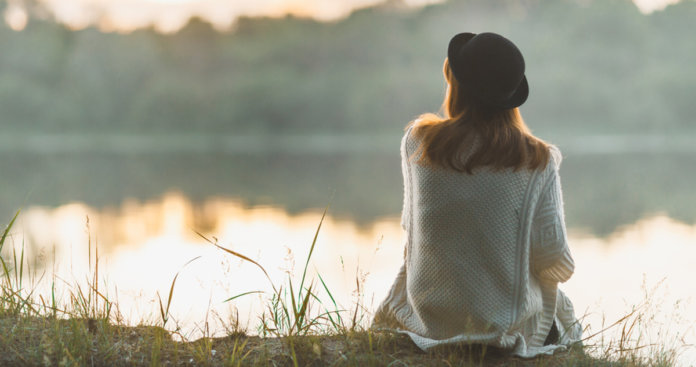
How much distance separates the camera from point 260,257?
5980 mm

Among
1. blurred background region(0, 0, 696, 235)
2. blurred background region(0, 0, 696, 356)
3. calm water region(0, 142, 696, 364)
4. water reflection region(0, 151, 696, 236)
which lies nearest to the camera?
calm water region(0, 142, 696, 364)

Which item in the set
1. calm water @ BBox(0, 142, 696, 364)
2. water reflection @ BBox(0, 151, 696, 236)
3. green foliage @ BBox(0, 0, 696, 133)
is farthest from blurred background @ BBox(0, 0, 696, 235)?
calm water @ BBox(0, 142, 696, 364)

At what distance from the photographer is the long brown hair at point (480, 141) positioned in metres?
2.00

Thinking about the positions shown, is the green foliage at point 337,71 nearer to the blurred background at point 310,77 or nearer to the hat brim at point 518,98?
the blurred background at point 310,77

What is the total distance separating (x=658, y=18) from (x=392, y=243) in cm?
3957

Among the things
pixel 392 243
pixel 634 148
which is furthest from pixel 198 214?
pixel 634 148

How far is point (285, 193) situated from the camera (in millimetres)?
12297

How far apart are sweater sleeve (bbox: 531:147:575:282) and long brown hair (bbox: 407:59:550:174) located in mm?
73

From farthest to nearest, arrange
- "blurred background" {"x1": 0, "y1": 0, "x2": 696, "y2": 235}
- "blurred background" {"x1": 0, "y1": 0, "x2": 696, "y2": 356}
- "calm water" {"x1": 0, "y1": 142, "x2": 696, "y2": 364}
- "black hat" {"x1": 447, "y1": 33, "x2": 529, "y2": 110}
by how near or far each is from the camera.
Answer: "blurred background" {"x1": 0, "y1": 0, "x2": 696, "y2": 235} → "blurred background" {"x1": 0, "y1": 0, "x2": 696, "y2": 356} → "calm water" {"x1": 0, "y1": 142, "x2": 696, "y2": 364} → "black hat" {"x1": 447, "y1": 33, "x2": 529, "y2": 110}

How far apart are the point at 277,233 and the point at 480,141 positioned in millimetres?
6009

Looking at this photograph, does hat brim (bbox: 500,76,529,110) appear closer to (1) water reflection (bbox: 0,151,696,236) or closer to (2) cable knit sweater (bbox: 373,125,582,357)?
→ (2) cable knit sweater (bbox: 373,125,582,357)

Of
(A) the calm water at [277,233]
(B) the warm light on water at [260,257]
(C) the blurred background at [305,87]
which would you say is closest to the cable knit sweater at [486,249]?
(A) the calm water at [277,233]

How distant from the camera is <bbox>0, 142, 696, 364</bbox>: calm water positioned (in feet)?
13.3

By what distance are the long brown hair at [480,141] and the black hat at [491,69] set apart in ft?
0.14
